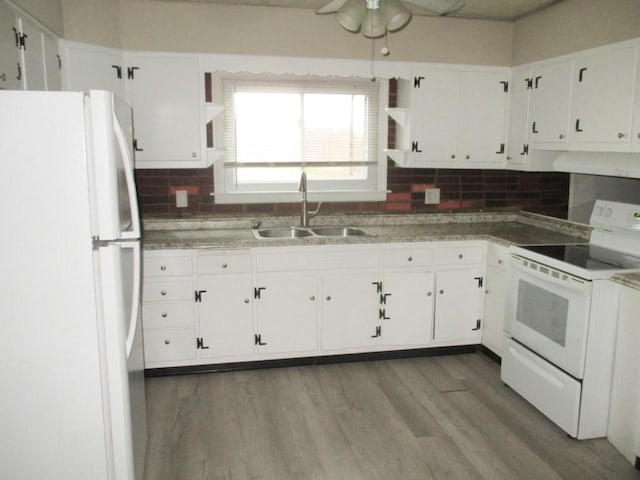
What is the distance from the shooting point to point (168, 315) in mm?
3309

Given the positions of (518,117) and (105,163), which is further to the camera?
(518,117)

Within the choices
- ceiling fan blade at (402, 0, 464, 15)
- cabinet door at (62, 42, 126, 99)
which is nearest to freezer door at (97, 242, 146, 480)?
cabinet door at (62, 42, 126, 99)

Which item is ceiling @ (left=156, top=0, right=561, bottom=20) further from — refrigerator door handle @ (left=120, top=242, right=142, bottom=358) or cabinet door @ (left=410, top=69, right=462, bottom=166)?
refrigerator door handle @ (left=120, top=242, right=142, bottom=358)

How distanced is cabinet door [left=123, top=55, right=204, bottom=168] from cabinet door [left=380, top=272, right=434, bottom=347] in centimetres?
158

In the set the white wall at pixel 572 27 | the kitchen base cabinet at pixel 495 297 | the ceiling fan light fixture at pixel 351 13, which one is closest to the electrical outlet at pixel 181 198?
the ceiling fan light fixture at pixel 351 13

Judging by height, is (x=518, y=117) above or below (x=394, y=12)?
below

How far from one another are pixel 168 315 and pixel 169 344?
19 cm

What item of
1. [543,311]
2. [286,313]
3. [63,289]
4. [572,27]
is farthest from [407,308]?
[63,289]

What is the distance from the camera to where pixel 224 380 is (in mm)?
3352

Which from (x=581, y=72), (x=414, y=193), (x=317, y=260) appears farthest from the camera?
(x=414, y=193)

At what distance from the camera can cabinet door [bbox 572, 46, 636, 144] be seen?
286 cm

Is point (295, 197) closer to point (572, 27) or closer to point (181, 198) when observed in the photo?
point (181, 198)

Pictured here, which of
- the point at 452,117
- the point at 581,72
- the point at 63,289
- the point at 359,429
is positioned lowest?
the point at 359,429

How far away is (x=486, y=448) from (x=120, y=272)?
192 centimetres
